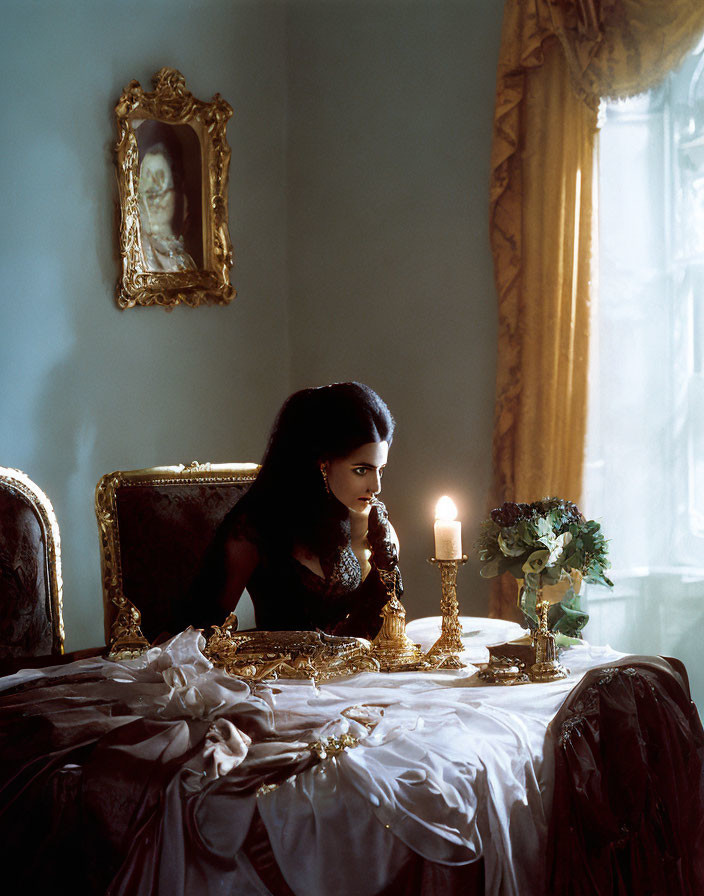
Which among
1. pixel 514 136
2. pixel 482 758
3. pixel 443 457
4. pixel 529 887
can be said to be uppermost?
pixel 514 136

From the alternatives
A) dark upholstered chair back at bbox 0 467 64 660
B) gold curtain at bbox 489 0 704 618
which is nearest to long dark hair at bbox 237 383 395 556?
dark upholstered chair back at bbox 0 467 64 660

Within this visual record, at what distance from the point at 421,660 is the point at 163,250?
231cm

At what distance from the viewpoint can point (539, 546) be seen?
2.40 meters

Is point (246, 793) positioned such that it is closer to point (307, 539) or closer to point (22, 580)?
point (307, 539)

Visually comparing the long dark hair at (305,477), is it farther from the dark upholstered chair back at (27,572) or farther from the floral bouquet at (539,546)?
the dark upholstered chair back at (27,572)

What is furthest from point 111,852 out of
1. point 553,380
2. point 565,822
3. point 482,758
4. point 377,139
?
point 377,139

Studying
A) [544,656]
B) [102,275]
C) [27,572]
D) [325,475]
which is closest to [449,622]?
[544,656]

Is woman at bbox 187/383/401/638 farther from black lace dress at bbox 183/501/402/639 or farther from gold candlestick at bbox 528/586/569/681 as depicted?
gold candlestick at bbox 528/586/569/681

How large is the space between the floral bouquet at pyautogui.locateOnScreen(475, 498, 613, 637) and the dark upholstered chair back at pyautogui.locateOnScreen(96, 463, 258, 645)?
112 cm

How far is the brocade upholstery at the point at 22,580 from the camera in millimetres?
2912

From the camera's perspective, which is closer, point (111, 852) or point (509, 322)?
point (111, 852)

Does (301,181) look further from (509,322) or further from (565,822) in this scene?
(565,822)

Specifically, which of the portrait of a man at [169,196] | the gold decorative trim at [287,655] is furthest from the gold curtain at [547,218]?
the gold decorative trim at [287,655]

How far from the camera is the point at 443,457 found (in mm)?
4230
